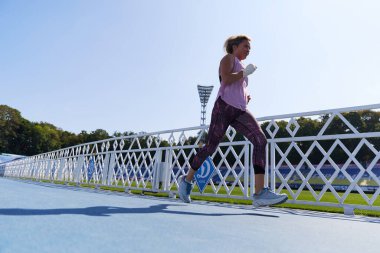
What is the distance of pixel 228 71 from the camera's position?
2.08m

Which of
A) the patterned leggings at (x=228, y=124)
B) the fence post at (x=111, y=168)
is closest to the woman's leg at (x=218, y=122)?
the patterned leggings at (x=228, y=124)

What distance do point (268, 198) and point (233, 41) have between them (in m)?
1.23

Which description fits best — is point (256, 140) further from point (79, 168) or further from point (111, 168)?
point (79, 168)

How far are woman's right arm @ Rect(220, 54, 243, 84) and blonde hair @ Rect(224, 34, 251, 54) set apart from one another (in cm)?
16

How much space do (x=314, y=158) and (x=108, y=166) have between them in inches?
931

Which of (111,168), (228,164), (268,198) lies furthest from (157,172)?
(268,198)

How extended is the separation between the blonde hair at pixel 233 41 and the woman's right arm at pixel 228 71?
0.54ft

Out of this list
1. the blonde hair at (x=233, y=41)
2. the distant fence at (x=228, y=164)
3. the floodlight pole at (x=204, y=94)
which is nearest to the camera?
the blonde hair at (x=233, y=41)

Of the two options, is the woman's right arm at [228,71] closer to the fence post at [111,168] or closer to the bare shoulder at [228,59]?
the bare shoulder at [228,59]

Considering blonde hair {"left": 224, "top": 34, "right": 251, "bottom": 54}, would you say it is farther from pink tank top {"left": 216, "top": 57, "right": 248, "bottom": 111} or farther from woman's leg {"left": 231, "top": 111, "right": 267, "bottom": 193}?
woman's leg {"left": 231, "top": 111, "right": 267, "bottom": 193}

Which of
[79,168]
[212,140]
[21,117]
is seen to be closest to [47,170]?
[79,168]

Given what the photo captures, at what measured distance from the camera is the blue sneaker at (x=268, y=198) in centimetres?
182

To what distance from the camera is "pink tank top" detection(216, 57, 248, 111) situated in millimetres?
2088

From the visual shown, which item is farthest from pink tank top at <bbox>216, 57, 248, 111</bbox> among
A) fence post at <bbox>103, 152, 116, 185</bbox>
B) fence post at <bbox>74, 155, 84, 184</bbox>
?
fence post at <bbox>74, 155, 84, 184</bbox>
